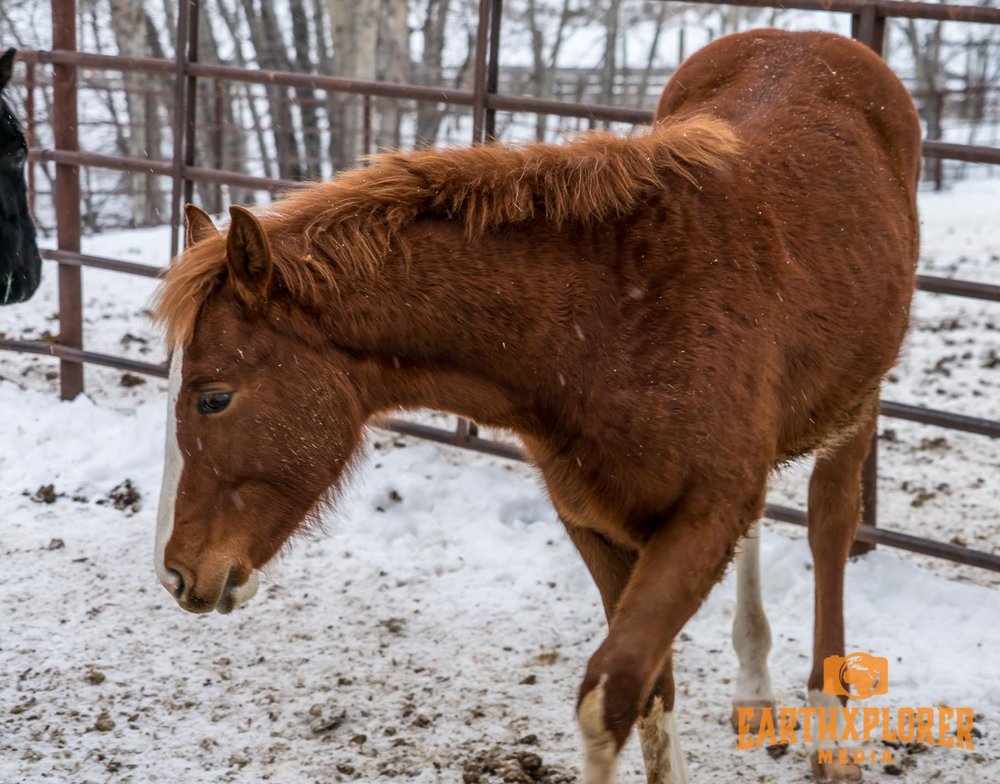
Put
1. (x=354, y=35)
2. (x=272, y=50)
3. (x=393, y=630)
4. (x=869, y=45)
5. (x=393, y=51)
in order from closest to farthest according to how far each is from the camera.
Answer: (x=393, y=630), (x=869, y=45), (x=354, y=35), (x=393, y=51), (x=272, y=50)

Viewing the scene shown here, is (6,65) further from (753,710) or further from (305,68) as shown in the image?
(305,68)

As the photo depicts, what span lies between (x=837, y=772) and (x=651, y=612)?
1173 millimetres

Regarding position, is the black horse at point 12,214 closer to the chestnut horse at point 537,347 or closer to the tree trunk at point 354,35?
the chestnut horse at point 537,347

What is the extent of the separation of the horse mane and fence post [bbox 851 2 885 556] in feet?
6.01

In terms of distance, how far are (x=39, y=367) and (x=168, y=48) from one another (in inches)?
631

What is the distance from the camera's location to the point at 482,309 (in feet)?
7.11

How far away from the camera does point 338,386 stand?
6.99 ft

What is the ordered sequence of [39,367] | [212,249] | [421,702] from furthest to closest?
[39,367] → [421,702] → [212,249]

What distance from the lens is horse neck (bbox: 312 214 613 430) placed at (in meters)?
2.14

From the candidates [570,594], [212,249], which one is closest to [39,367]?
[570,594]

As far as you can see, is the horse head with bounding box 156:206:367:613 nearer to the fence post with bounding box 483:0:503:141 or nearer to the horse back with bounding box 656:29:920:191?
the horse back with bounding box 656:29:920:191

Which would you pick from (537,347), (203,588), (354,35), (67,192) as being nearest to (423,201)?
(537,347)

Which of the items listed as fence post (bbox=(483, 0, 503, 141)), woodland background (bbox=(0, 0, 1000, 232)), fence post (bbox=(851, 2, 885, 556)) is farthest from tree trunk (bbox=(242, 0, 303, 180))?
fence post (bbox=(851, 2, 885, 556))

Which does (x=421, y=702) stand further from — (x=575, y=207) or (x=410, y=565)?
(x=575, y=207)
